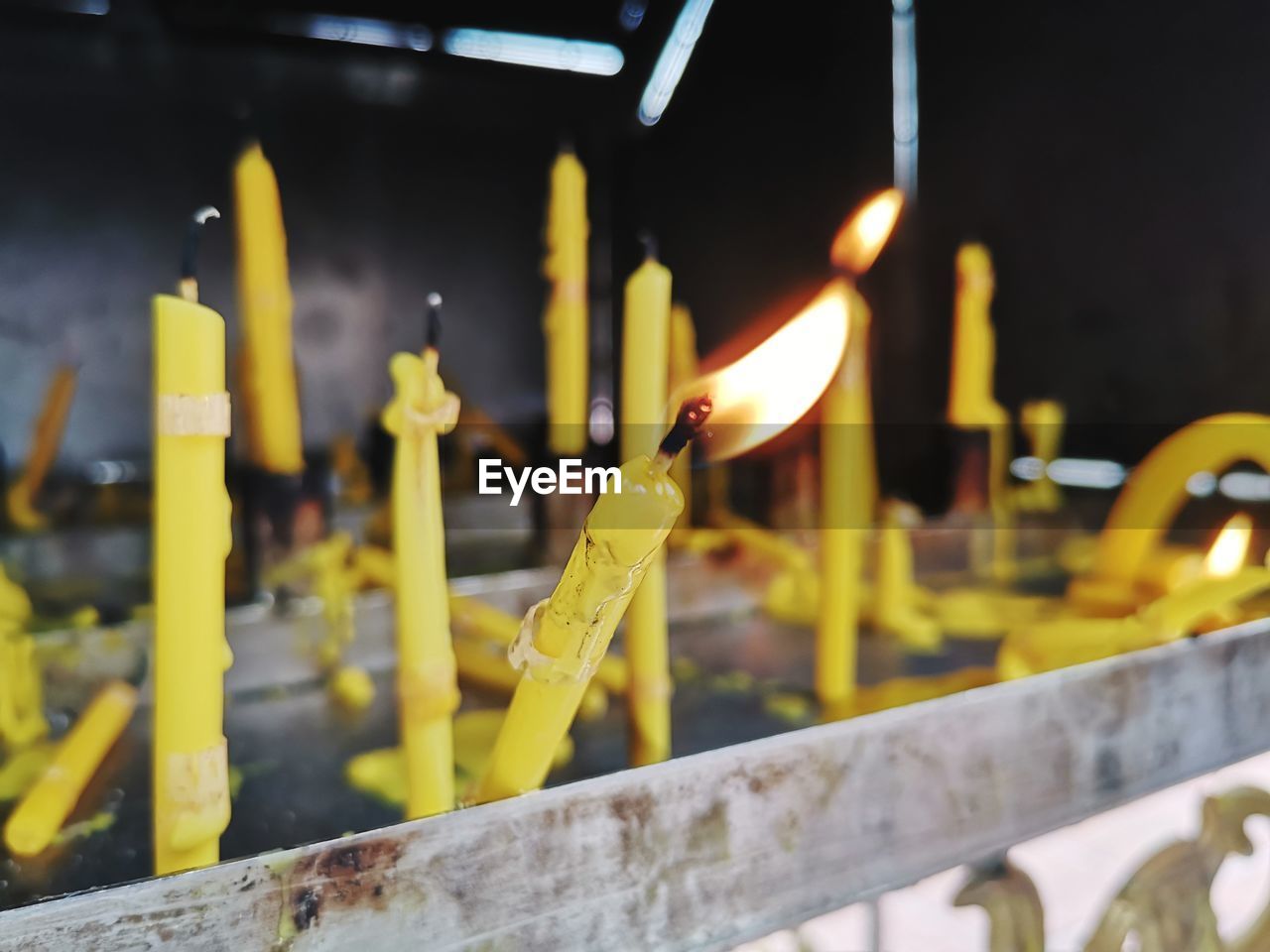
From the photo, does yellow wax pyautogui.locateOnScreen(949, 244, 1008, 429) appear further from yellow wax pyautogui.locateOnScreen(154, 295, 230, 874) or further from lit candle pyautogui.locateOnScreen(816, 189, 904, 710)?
yellow wax pyautogui.locateOnScreen(154, 295, 230, 874)

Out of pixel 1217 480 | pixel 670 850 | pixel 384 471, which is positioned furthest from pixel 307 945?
pixel 1217 480

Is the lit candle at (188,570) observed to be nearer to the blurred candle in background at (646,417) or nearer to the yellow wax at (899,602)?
the blurred candle in background at (646,417)

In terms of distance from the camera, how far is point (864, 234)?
0.22 metres

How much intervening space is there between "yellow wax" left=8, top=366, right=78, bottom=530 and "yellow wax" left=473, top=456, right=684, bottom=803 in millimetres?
393

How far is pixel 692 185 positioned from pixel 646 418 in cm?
64

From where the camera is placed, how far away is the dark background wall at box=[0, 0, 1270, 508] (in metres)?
0.54

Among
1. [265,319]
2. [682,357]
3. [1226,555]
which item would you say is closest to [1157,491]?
[1226,555]

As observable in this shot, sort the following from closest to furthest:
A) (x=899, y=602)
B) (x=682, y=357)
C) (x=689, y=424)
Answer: (x=689, y=424) < (x=899, y=602) < (x=682, y=357)

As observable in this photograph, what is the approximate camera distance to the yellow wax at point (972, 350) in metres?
0.60

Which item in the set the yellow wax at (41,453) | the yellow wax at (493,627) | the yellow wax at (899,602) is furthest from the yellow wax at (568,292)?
the yellow wax at (41,453)

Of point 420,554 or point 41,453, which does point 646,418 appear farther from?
point 41,453

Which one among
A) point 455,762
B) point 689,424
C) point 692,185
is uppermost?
point 692,185

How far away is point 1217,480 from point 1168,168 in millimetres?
220

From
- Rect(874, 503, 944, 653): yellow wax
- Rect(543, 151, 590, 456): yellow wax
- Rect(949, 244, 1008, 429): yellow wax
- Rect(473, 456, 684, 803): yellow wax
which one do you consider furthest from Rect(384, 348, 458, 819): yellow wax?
Rect(949, 244, 1008, 429): yellow wax
